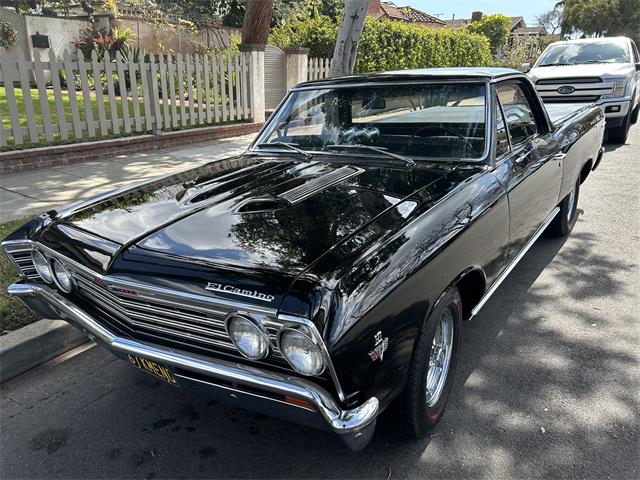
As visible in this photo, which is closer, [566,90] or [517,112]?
[517,112]

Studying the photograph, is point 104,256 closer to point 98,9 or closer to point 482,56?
point 98,9

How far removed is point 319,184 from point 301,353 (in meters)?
1.31

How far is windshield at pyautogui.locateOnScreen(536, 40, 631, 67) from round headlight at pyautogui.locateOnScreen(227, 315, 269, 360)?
11260mm

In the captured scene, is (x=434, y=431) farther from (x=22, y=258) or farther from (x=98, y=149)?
(x=98, y=149)

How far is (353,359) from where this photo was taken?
6.24ft

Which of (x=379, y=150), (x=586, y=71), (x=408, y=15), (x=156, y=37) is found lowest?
(x=379, y=150)

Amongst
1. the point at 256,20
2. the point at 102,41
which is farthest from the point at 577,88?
the point at 102,41

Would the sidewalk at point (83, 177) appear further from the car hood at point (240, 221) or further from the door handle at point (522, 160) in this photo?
the door handle at point (522, 160)

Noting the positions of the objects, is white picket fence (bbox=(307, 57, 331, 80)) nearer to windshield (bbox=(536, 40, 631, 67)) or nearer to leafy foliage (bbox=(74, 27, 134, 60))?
windshield (bbox=(536, 40, 631, 67))

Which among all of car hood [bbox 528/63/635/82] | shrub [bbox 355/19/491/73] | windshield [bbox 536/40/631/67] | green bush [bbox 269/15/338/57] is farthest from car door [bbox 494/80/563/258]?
shrub [bbox 355/19/491/73]

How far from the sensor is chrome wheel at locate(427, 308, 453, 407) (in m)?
2.65

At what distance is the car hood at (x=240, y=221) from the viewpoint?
2.16 metres

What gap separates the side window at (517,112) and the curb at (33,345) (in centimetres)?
335

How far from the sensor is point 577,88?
32.2 feet
